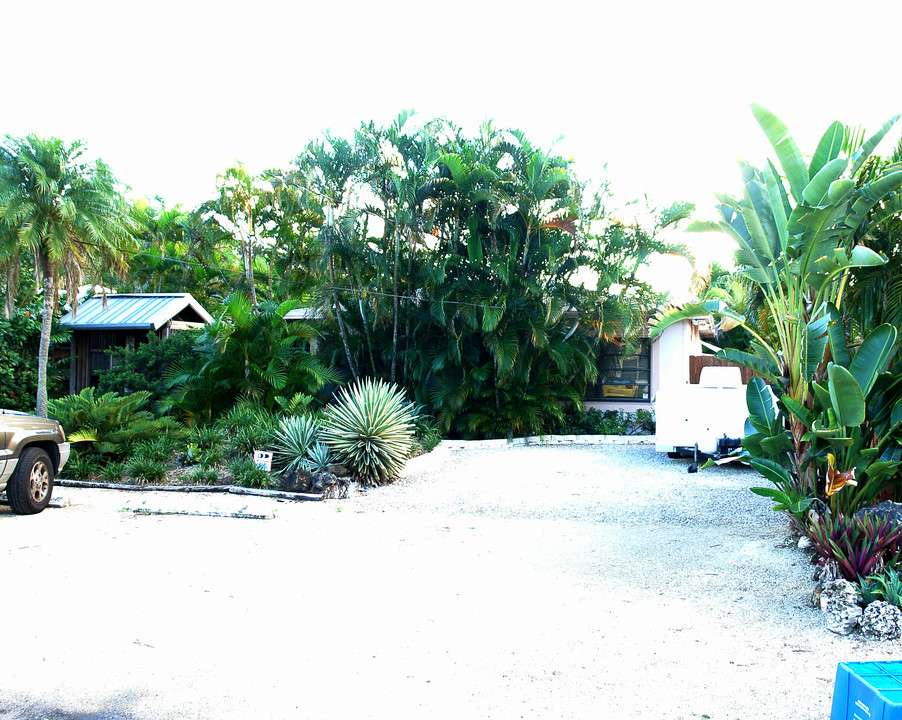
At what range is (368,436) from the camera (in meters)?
10.5

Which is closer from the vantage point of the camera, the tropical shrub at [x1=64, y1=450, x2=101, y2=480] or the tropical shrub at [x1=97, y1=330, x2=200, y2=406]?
the tropical shrub at [x1=64, y1=450, x2=101, y2=480]

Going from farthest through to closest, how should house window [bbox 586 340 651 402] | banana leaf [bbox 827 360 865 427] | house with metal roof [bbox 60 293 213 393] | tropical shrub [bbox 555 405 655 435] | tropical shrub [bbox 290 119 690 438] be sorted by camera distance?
house window [bbox 586 340 651 402], tropical shrub [bbox 555 405 655 435], house with metal roof [bbox 60 293 213 393], tropical shrub [bbox 290 119 690 438], banana leaf [bbox 827 360 865 427]

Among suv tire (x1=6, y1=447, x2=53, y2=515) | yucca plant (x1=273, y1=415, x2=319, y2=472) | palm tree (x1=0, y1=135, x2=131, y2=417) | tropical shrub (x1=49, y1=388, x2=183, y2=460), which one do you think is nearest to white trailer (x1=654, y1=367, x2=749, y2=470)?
yucca plant (x1=273, y1=415, x2=319, y2=472)

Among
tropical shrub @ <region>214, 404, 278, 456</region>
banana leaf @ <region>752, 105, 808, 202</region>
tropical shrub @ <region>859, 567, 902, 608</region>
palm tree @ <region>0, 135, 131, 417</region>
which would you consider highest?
palm tree @ <region>0, 135, 131, 417</region>

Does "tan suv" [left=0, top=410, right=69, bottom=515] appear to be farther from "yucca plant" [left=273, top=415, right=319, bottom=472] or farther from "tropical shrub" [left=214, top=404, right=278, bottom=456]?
"yucca plant" [left=273, top=415, right=319, bottom=472]

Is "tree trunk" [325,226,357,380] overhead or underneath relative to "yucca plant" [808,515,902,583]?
overhead

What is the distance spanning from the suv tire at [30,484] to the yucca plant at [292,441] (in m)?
2.97

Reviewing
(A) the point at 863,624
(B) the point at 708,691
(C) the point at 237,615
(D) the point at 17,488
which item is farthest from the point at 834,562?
(D) the point at 17,488

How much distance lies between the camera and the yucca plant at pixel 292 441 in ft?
33.4

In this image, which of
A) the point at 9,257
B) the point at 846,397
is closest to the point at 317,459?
the point at 846,397

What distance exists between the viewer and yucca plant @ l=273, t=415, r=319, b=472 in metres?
10.2

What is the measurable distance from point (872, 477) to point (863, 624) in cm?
160

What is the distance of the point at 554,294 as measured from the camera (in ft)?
50.7

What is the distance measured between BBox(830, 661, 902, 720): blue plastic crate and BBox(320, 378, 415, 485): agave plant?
8.09m
